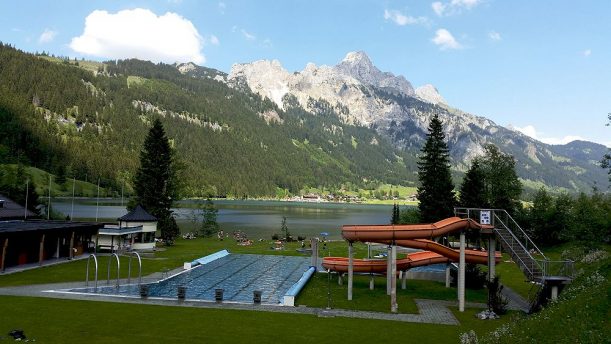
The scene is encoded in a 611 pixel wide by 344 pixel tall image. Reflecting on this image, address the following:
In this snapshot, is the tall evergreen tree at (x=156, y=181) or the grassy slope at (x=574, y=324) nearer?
the grassy slope at (x=574, y=324)

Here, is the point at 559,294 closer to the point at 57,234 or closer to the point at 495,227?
the point at 495,227

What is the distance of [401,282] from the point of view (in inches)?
1486

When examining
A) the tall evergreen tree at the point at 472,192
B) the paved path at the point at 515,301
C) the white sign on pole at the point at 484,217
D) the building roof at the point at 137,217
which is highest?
the tall evergreen tree at the point at 472,192

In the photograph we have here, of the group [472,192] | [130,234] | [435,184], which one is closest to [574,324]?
[130,234]

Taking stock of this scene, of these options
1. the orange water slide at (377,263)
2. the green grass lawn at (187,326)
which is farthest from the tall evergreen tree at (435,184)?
the green grass lawn at (187,326)

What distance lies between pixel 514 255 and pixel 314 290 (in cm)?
1389

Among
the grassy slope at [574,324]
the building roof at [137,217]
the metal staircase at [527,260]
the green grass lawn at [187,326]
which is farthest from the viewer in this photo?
the building roof at [137,217]

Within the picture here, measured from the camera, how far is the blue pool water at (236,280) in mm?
31266

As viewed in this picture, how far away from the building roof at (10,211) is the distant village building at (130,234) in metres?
8.86

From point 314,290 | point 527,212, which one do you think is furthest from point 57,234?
point 527,212

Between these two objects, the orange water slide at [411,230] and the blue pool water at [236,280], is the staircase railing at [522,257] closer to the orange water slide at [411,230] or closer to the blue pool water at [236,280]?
the orange water slide at [411,230]

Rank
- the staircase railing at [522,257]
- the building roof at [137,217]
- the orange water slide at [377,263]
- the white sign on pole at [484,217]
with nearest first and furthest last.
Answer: the staircase railing at [522,257] < the white sign on pole at [484,217] < the orange water slide at [377,263] < the building roof at [137,217]

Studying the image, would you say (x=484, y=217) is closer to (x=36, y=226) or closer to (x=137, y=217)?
(x=36, y=226)

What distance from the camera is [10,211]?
51969 mm
